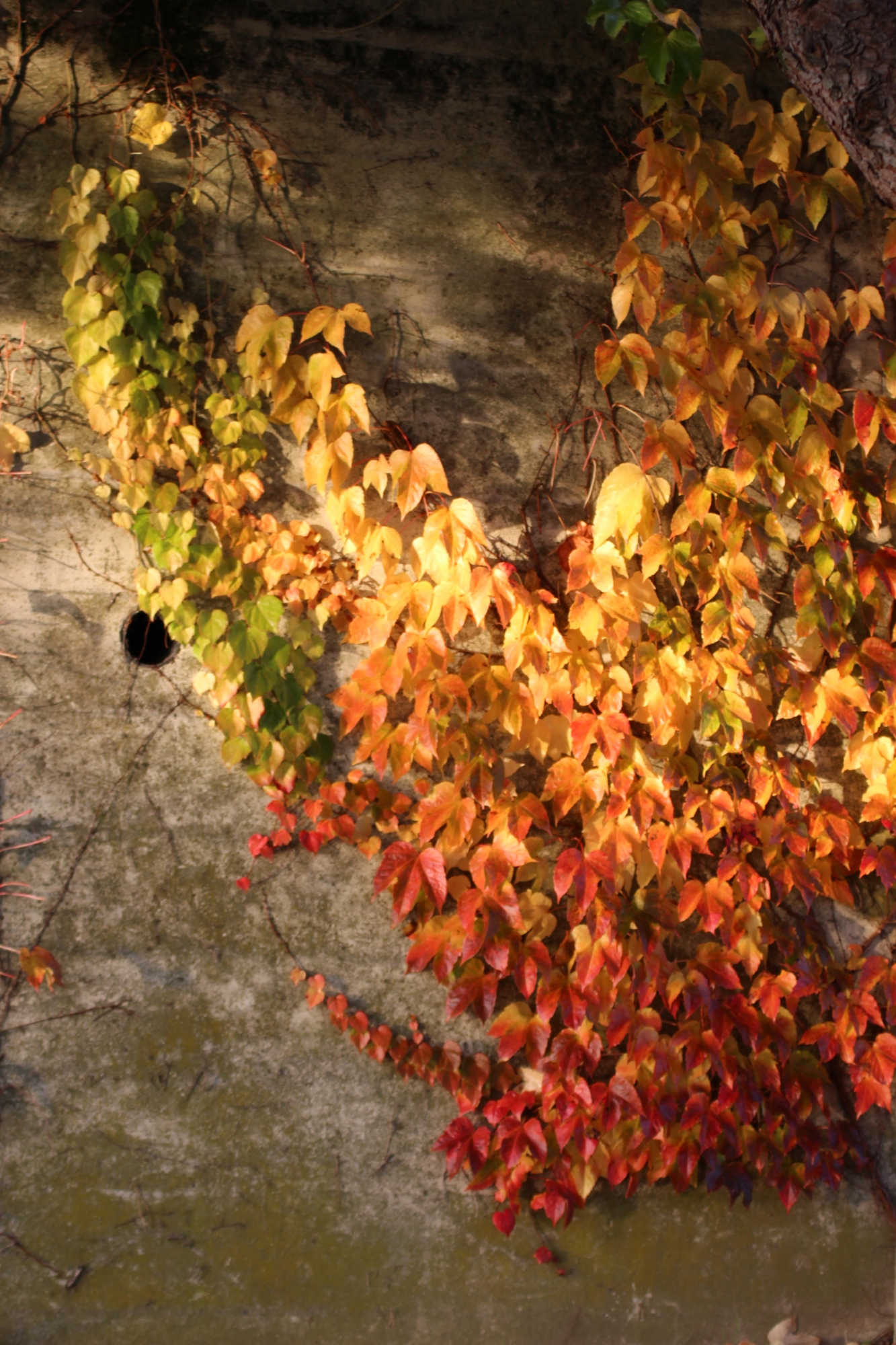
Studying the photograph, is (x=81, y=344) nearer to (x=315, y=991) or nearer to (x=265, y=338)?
(x=265, y=338)

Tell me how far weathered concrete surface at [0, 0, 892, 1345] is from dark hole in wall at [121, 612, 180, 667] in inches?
1.7

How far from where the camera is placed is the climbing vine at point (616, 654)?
2199 mm

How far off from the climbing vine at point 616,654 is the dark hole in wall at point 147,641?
0.50 ft

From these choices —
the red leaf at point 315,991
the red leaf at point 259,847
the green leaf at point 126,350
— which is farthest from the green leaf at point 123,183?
the red leaf at point 315,991

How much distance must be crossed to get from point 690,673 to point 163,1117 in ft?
6.35

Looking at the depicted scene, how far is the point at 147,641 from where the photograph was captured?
93.4 inches

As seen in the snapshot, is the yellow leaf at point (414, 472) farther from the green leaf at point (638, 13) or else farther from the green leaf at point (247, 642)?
the green leaf at point (638, 13)

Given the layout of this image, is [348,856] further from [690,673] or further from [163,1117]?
[690,673]

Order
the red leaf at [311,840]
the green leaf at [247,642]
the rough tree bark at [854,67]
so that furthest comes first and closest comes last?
the red leaf at [311,840] → the green leaf at [247,642] → the rough tree bark at [854,67]

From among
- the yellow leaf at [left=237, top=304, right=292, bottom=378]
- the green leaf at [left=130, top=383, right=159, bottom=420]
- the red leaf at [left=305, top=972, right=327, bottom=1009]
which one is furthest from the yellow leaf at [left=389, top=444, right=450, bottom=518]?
the red leaf at [left=305, top=972, right=327, bottom=1009]

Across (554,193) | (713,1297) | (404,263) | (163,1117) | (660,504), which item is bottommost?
(713,1297)

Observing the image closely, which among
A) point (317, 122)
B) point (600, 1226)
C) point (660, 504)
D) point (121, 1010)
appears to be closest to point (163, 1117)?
point (121, 1010)

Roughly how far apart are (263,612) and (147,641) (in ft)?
1.38

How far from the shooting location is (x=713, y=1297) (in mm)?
2398
